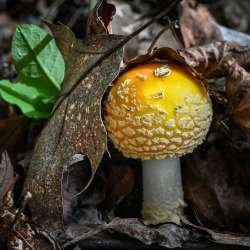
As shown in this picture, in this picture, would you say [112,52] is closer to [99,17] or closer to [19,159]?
[99,17]

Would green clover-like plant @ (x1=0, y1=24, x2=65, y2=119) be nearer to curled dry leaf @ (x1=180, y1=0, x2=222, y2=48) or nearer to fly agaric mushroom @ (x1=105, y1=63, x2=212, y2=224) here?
fly agaric mushroom @ (x1=105, y1=63, x2=212, y2=224)

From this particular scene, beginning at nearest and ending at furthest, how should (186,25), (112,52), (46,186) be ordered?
(112,52) → (46,186) → (186,25)

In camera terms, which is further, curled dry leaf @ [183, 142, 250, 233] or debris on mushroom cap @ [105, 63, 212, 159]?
curled dry leaf @ [183, 142, 250, 233]

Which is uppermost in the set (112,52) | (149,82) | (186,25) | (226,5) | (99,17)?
(226,5)

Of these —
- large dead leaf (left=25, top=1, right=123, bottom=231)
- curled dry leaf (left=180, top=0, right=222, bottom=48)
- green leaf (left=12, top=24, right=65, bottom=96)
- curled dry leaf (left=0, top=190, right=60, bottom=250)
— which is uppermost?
curled dry leaf (left=180, top=0, right=222, bottom=48)

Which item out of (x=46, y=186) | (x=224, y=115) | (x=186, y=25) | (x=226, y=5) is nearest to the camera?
(x=46, y=186)

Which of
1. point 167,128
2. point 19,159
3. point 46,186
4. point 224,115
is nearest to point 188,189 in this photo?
point 224,115

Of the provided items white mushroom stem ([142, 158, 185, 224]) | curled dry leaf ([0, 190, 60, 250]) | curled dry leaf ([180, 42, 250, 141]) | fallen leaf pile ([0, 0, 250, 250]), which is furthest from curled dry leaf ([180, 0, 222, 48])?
curled dry leaf ([0, 190, 60, 250])

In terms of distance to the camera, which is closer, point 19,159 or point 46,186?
point 46,186

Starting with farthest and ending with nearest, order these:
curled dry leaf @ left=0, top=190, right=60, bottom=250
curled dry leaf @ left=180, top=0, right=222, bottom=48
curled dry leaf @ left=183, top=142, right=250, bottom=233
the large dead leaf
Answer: curled dry leaf @ left=180, top=0, right=222, bottom=48
curled dry leaf @ left=183, top=142, right=250, bottom=233
curled dry leaf @ left=0, top=190, right=60, bottom=250
the large dead leaf

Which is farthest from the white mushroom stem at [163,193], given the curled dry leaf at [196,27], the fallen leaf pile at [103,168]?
the curled dry leaf at [196,27]
